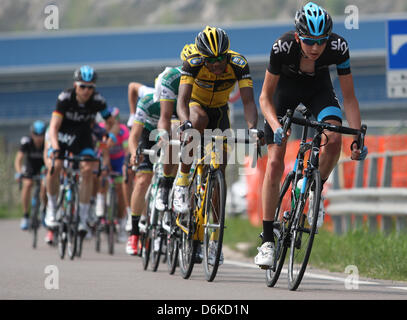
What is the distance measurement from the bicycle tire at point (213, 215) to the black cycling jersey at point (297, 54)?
46.9 inches

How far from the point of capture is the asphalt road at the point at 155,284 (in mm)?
7637

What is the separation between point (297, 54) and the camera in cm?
821

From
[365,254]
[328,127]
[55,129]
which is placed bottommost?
[365,254]

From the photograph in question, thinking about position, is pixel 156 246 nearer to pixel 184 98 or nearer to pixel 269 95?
pixel 184 98

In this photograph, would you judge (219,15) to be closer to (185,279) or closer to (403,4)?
(403,4)

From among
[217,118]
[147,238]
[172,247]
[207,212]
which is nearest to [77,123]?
[147,238]

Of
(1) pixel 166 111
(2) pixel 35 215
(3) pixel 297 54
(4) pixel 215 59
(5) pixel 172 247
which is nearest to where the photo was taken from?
(3) pixel 297 54

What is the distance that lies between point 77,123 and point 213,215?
482cm

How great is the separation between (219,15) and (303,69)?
177 metres

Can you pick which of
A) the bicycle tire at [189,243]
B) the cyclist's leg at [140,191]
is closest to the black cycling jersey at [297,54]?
the bicycle tire at [189,243]

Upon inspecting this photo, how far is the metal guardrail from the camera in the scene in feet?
41.3

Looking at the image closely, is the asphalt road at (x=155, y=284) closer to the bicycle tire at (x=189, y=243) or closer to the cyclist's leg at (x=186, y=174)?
the bicycle tire at (x=189, y=243)
